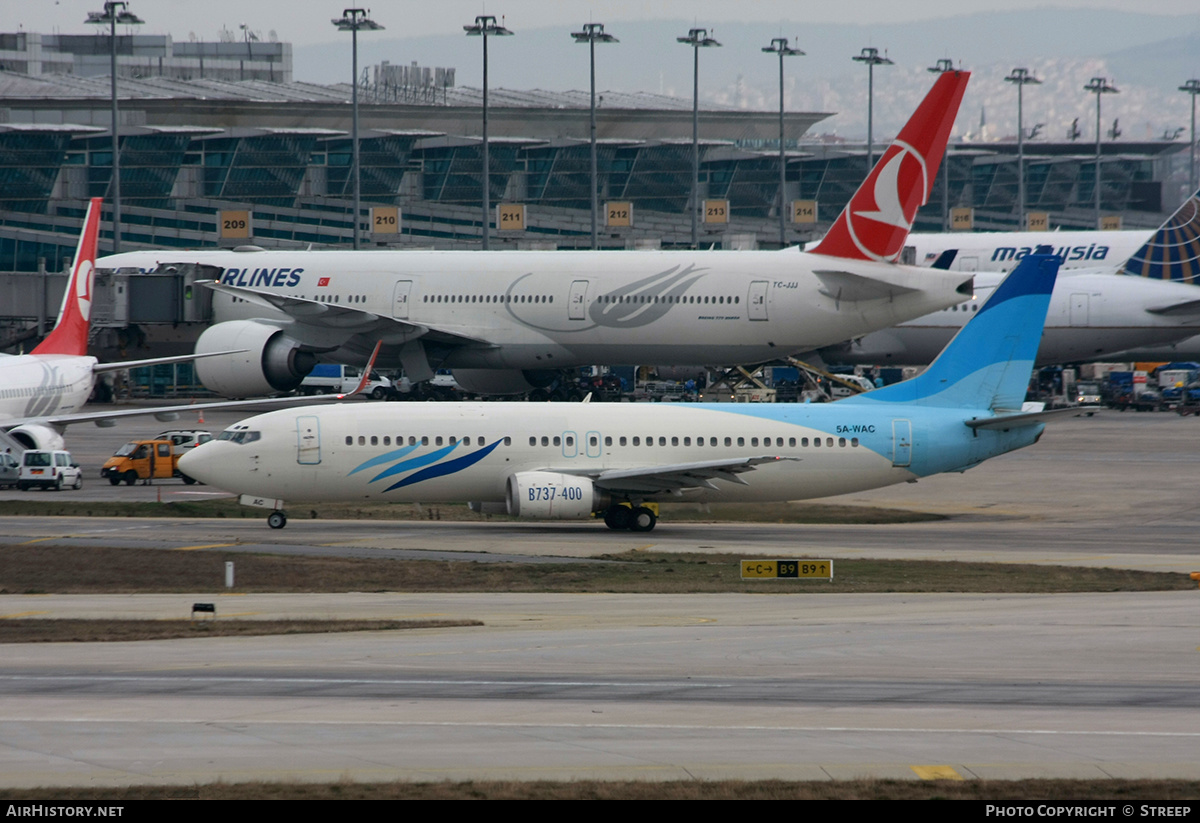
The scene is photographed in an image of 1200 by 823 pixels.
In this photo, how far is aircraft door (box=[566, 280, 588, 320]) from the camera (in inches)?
2427

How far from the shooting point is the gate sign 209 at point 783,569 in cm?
2995

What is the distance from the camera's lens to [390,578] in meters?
29.8

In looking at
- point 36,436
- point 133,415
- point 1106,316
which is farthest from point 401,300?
point 1106,316

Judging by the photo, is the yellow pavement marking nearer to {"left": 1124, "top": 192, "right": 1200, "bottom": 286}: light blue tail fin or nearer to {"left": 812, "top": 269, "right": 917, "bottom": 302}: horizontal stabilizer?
{"left": 812, "top": 269, "right": 917, "bottom": 302}: horizontal stabilizer

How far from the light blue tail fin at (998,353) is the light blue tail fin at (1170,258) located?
34766 millimetres

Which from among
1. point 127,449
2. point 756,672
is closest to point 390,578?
point 756,672

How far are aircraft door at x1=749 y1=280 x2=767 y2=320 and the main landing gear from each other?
23665 millimetres

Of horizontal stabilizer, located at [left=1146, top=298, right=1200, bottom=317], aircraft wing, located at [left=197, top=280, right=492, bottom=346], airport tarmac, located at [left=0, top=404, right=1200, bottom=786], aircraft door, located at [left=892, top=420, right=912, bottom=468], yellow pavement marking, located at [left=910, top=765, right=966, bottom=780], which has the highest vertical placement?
horizontal stabilizer, located at [left=1146, top=298, right=1200, bottom=317]

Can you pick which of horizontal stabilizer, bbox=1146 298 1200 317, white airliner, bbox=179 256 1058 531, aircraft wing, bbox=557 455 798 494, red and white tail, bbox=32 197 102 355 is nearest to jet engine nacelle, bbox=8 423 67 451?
red and white tail, bbox=32 197 102 355

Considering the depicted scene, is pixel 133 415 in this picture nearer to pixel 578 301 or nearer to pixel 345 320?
pixel 345 320

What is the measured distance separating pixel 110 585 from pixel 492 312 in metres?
34.6

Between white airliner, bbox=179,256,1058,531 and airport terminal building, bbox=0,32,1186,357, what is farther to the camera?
airport terminal building, bbox=0,32,1186,357

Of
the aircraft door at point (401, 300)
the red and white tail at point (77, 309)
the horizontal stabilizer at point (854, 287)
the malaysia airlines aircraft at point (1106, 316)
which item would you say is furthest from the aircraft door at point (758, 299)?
the red and white tail at point (77, 309)

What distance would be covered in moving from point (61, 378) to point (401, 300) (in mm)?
16990
